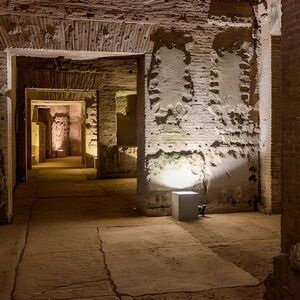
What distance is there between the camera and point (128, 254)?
4418 millimetres

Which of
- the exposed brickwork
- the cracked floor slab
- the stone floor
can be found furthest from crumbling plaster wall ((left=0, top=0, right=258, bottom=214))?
the exposed brickwork

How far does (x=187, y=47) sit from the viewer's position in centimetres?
655

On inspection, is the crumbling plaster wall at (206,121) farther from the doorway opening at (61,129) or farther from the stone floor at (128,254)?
the doorway opening at (61,129)

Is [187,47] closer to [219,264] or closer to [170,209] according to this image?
[170,209]

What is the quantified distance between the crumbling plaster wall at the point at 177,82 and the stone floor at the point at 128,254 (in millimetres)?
708

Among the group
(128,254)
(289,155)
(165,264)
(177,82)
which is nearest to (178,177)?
(177,82)

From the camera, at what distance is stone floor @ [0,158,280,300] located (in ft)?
11.1

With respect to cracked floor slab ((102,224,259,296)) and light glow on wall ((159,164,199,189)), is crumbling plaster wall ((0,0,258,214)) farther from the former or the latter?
cracked floor slab ((102,224,259,296))

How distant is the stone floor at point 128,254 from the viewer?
339 cm

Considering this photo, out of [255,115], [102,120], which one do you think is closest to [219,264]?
[255,115]

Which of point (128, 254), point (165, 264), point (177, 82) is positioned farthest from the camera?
point (177, 82)

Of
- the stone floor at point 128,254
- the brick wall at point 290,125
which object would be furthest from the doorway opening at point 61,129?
the brick wall at point 290,125

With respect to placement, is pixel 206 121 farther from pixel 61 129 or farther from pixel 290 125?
pixel 61 129

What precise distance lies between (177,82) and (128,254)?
3.21 meters
